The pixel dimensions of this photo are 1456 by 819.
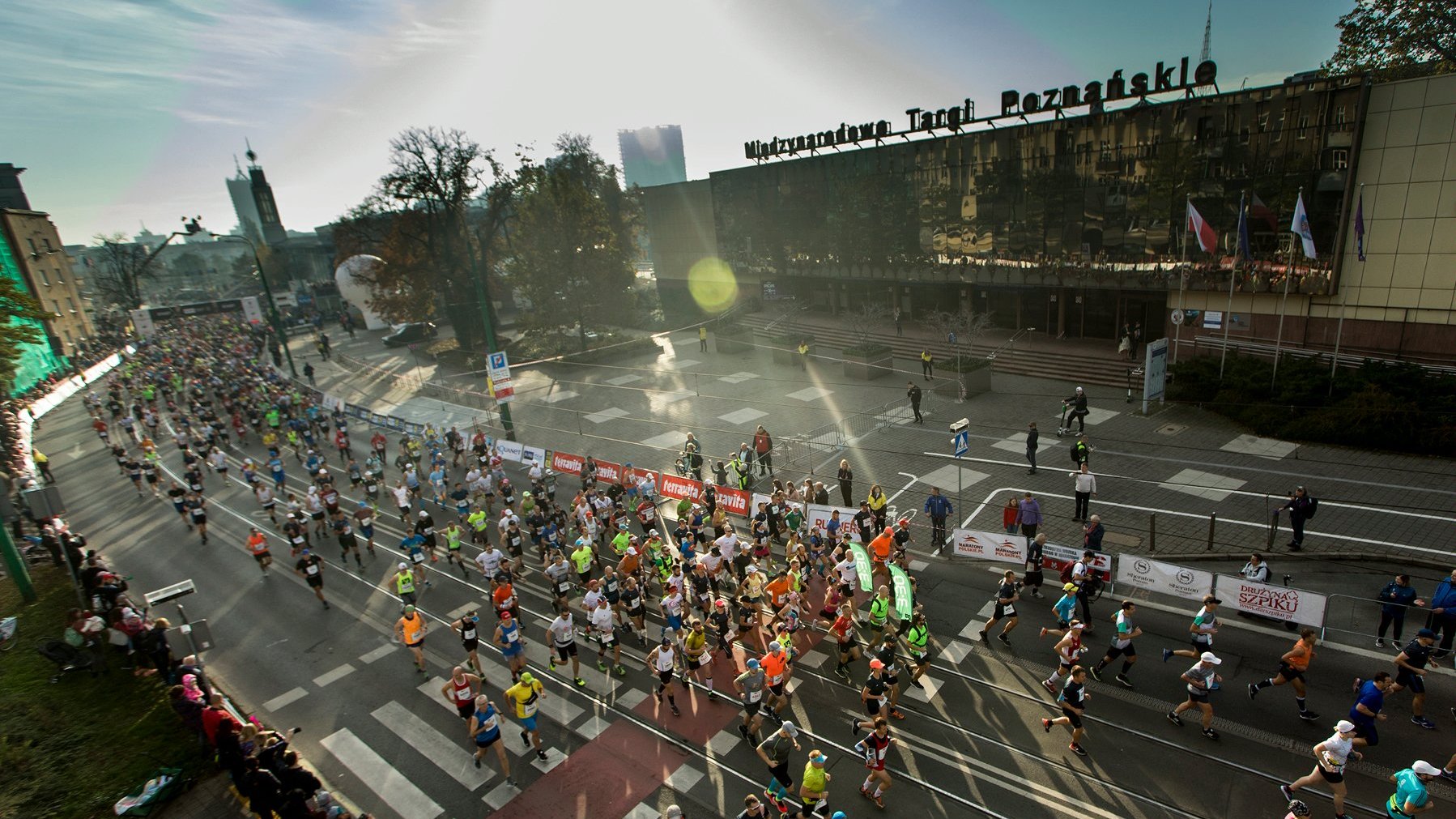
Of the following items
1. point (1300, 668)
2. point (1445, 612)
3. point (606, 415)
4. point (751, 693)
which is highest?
point (1445, 612)

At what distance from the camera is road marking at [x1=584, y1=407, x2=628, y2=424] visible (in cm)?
3266

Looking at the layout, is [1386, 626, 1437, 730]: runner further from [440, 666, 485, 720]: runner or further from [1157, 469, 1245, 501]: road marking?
[440, 666, 485, 720]: runner

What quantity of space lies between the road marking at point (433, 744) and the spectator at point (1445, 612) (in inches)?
636

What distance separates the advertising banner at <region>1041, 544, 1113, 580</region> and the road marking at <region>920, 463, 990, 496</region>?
15.7ft

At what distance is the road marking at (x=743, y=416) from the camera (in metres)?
29.7

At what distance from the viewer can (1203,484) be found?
19.3m

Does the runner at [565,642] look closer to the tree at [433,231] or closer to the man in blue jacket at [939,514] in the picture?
the man in blue jacket at [939,514]

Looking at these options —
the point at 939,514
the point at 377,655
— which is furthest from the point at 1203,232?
the point at 377,655

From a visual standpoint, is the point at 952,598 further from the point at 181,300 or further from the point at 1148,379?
the point at 181,300

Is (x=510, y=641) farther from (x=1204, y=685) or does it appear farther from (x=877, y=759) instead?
(x=1204, y=685)

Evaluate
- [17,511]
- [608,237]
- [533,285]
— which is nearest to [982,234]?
[608,237]

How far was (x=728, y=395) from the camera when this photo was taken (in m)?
34.1

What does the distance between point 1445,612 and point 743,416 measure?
22585 millimetres

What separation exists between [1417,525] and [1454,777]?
31.3 feet
